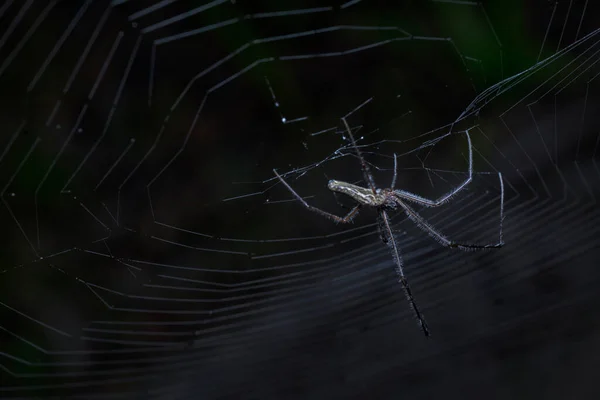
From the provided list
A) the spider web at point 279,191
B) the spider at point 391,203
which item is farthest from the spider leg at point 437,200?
the spider web at point 279,191

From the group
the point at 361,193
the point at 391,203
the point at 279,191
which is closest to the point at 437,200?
the point at 391,203

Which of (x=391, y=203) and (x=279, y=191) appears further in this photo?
(x=279, y=191)

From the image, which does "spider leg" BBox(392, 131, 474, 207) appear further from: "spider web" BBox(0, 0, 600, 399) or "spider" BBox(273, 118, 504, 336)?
"spider web" BBox(0, 0, 600, 399)

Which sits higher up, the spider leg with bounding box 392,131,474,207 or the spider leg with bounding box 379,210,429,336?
the spider leg with bounding box 392,131,474,207

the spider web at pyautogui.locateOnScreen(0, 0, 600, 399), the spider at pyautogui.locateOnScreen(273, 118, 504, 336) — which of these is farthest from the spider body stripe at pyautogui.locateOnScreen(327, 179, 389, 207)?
the spider web at pyautogui.locateOnScreen(0, 0, 600, 399)

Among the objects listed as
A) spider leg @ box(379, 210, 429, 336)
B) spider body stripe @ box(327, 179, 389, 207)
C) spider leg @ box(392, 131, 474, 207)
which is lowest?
spider leg @ box(379, 210, 429, 336)

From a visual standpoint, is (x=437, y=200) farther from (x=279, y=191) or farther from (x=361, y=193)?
(x=279, y=191)

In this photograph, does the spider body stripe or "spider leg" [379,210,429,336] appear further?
"spider leg" [379,210,429,336]

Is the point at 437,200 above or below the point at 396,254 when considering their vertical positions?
above

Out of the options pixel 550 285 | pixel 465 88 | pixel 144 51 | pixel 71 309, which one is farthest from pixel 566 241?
pixel 71 309
